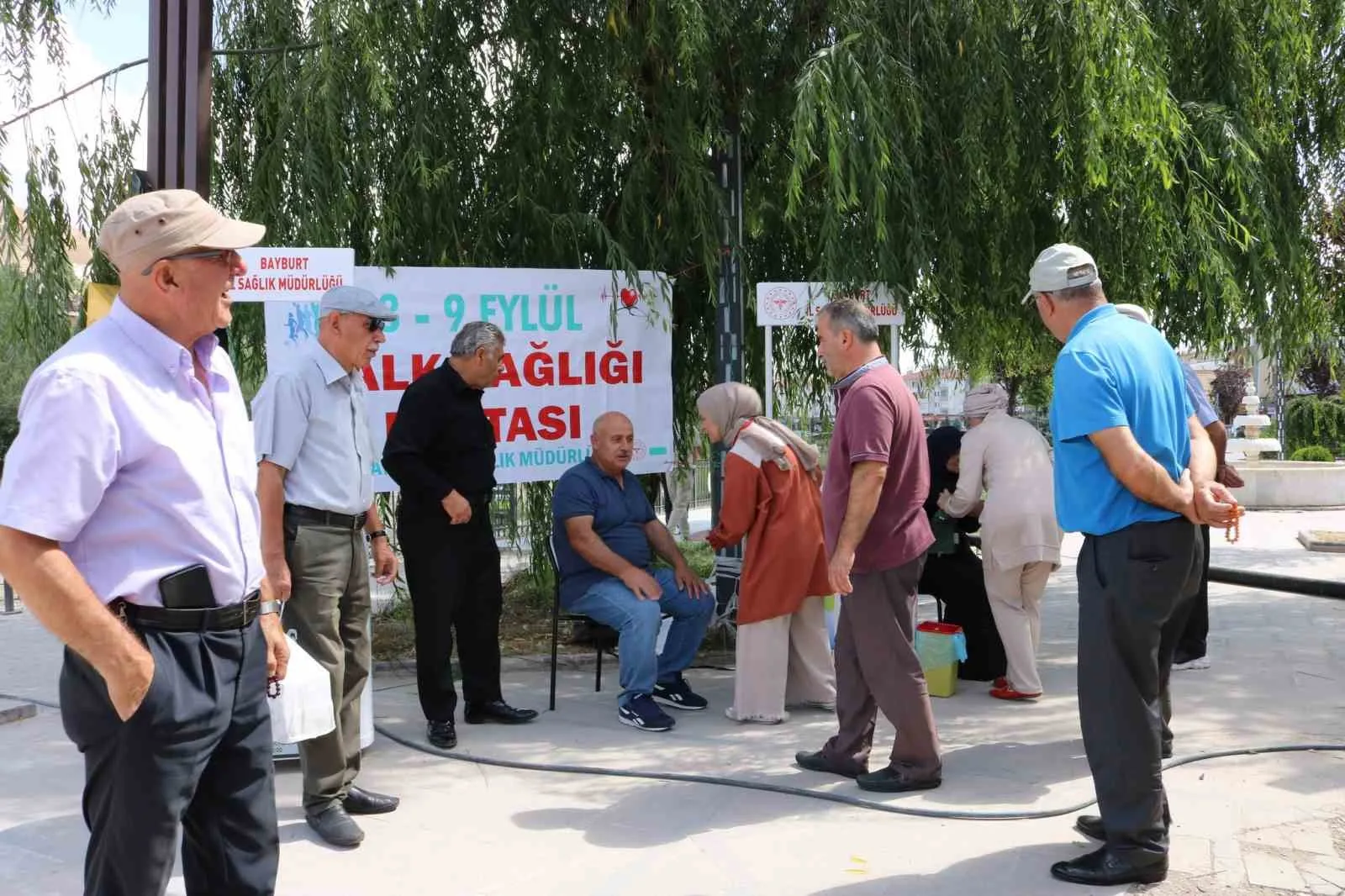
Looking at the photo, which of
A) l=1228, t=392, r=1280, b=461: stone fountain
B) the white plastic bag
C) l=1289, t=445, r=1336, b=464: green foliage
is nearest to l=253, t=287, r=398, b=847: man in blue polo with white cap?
the white plastic bag

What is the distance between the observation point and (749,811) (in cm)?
472

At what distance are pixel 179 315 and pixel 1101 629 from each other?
2.82 m

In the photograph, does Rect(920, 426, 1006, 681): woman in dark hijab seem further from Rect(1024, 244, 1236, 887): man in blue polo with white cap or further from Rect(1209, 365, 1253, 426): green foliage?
Rect(1209, 365, 1253, 426): green foliage

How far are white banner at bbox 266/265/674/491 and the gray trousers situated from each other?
214 centimetres

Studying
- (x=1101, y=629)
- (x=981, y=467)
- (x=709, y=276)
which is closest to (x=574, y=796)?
(x=1101, y=629)

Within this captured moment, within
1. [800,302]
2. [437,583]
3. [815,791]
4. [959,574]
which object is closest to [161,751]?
[815,791]

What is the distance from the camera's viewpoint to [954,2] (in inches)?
264

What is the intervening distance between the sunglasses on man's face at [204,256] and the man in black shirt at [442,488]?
286 centimetres

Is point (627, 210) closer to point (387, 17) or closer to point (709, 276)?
point (709, 276)

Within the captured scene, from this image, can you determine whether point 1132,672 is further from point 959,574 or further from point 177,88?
point 177,88

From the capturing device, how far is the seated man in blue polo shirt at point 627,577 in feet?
19.9

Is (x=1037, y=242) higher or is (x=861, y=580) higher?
(x=1037, y=242)

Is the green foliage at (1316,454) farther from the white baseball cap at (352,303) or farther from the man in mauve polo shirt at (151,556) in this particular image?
the man in mauve polo shirt at (151,556)

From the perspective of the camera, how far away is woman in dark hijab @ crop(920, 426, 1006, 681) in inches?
270
